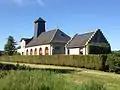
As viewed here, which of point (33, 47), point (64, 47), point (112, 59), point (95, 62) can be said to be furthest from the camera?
point (33, 47)

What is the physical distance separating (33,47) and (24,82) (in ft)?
234

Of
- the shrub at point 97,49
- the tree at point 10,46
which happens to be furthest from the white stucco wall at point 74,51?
the tree at point 10,46

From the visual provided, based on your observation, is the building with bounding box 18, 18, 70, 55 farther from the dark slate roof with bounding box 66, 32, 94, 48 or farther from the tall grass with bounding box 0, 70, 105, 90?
the tall grass with bounding box 0, 70, 105, 90

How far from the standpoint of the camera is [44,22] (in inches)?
3201

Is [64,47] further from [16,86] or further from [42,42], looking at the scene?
[16,86]

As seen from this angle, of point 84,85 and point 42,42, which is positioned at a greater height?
point 42,42

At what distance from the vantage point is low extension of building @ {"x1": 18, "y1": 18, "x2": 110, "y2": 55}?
2200 inches

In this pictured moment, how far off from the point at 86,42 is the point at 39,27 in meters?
28.1

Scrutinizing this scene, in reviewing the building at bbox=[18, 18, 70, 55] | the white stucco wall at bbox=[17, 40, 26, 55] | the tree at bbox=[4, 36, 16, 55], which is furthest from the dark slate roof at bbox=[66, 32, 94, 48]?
the tree at bbox=[4, 36, 16, 55]

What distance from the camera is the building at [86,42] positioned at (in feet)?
178

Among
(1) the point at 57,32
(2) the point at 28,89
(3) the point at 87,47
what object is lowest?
(2) the point at 28,89

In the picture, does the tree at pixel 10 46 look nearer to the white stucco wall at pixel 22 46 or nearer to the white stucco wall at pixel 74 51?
the white stucco wall at pixel 22 46

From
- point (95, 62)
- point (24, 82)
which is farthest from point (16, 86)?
point (95, 62)

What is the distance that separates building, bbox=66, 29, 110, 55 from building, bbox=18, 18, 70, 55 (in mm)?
6843
